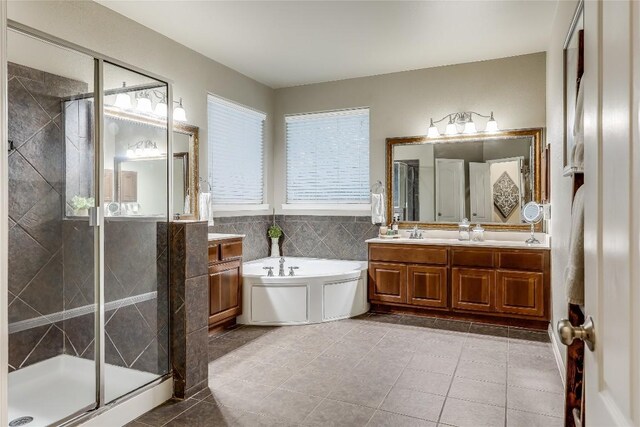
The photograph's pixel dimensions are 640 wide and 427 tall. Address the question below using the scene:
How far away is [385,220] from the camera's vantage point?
205 inches

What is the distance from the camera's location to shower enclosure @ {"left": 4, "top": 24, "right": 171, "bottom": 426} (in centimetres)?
242

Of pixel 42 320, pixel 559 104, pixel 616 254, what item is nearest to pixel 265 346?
pixel 42 320

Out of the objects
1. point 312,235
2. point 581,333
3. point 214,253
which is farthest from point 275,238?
point 581,333

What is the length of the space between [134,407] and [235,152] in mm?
3252

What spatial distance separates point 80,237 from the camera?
2.77 m

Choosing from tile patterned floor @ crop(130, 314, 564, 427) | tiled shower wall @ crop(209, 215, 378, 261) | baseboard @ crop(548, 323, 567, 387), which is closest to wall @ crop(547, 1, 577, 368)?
baseboard @ crop(548, 323, 567, 387)

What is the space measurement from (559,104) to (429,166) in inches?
75.3

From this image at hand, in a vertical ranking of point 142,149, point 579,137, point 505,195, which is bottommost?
point 505,195

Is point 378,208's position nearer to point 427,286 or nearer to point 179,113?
point 427,286

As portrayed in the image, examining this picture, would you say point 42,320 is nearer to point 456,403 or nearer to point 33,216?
point 33,216

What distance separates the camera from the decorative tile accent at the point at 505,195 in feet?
15.2

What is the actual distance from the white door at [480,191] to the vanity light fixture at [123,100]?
3585mm

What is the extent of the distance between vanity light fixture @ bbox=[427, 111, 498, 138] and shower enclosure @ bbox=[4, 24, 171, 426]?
3.14 meters

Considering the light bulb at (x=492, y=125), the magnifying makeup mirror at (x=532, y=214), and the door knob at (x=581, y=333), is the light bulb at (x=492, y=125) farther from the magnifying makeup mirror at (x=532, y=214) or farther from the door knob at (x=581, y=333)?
the door knob at (x=581, y=333)
